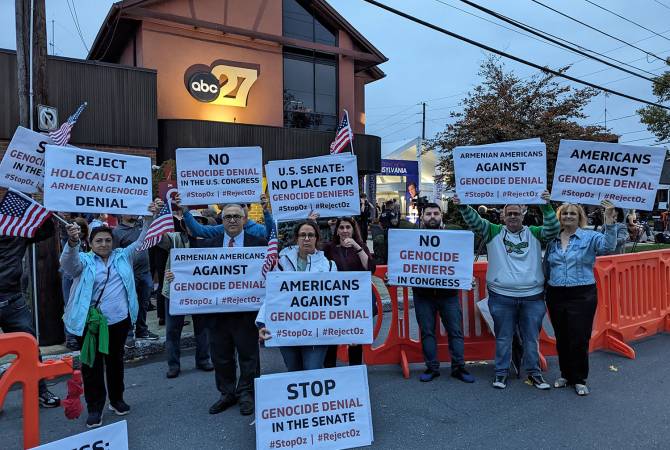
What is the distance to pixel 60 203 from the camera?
432 cm

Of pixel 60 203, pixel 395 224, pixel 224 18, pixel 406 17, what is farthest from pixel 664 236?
pixel 60 203

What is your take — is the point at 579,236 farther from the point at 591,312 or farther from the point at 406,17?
the point at 406,17

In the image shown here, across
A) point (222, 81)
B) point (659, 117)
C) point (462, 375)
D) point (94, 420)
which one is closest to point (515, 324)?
point (462, 375)

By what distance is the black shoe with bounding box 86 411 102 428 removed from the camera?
413 centimetres

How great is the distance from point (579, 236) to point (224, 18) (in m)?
15.6

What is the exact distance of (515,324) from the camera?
4973 mm

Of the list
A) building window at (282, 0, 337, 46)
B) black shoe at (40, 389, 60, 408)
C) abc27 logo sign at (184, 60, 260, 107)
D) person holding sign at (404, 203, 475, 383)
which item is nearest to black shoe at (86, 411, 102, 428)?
black shoe at (40, 389, 60, 408)

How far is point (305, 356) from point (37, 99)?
5.22 meters

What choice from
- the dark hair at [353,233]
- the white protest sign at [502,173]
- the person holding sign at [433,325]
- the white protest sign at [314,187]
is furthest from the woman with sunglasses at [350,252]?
the white protest sign at [502,173]

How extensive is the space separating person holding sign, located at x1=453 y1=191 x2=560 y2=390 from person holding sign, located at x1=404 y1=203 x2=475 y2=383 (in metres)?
0.36

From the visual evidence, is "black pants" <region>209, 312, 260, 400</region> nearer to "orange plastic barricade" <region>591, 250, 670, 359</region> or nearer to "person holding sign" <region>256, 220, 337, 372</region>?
"person holding sign" <region>256, 220, 337, 372</region>

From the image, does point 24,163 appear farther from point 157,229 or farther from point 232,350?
point 232,350

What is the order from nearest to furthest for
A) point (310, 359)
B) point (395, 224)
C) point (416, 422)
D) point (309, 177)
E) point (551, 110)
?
point (310, 359)
point (416, 422)
point (309, 177)
point (395, 224)
point (551, 110)

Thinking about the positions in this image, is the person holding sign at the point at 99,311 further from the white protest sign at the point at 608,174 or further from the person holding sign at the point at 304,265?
the white protest sign at the point at 608,174
